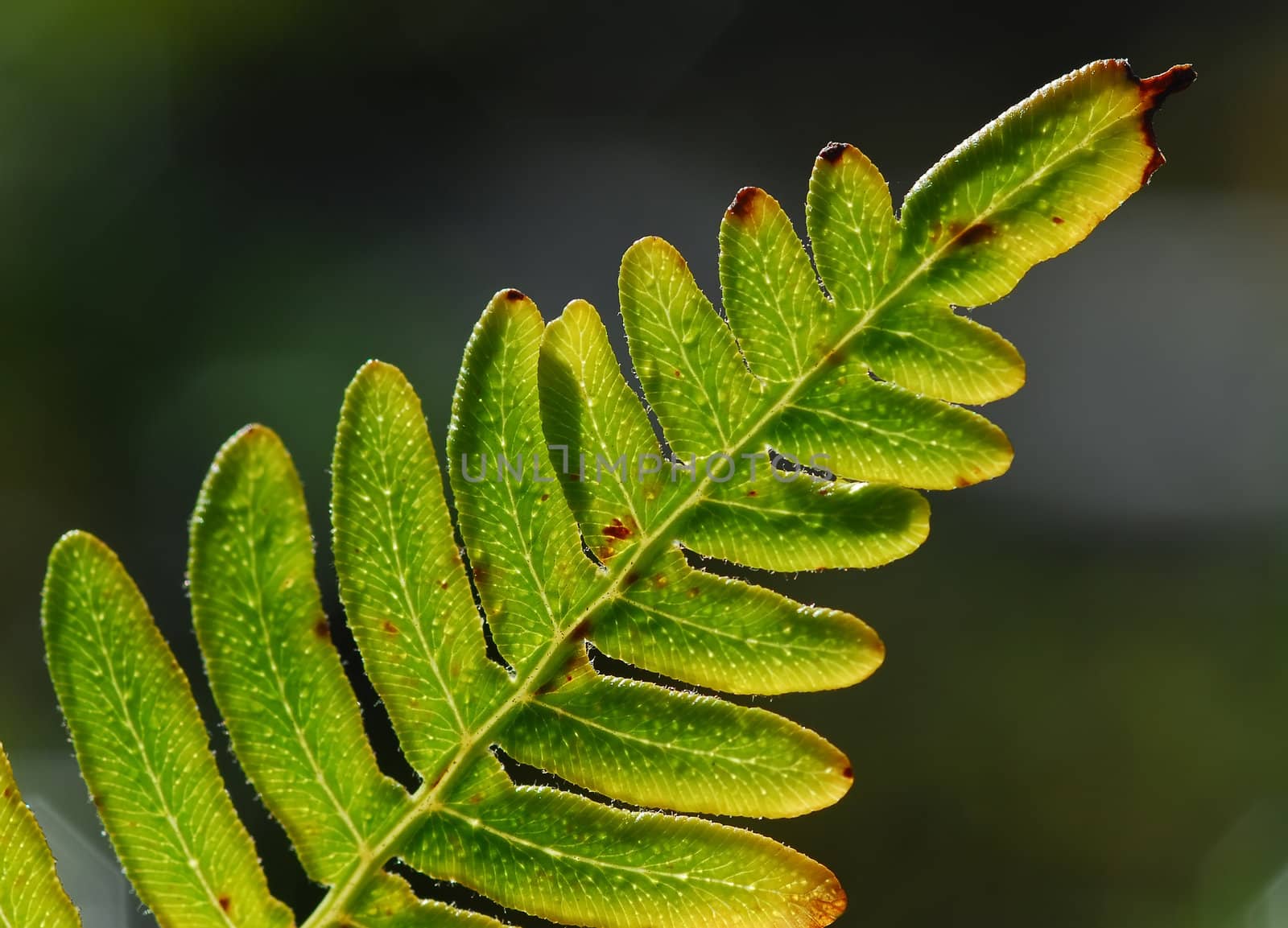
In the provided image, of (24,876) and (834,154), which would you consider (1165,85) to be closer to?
(834,154)

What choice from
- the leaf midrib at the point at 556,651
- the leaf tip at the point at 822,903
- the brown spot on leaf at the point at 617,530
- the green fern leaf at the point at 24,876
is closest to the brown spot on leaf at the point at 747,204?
the leaf midrib at the point at 556,651

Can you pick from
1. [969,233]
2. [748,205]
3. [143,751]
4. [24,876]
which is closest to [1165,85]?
[969,233]

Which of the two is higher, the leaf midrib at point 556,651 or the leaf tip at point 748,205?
the leaf tip at point 748,205

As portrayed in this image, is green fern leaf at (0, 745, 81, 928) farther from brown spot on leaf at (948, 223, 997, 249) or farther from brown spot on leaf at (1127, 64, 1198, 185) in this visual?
brown spot on leaf at (1127, 64, 1198, 185)

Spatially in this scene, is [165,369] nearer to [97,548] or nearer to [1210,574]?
[97,548]

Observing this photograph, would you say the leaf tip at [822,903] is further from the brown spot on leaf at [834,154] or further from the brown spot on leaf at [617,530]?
the brown spot on leaf at [834,154]
